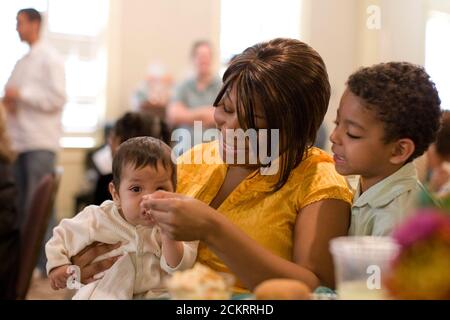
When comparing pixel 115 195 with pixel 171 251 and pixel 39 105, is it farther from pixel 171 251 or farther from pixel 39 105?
pixel 39 105

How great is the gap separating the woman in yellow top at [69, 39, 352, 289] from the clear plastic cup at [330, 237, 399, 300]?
0.53ft

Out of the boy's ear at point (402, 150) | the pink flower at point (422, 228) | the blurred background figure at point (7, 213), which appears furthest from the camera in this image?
the blurred background figure at point (7, 213)

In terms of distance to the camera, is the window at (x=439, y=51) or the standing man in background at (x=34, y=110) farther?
the standing man in background at (x=34, y=110)

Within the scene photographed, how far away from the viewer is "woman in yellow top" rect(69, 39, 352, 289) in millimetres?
858

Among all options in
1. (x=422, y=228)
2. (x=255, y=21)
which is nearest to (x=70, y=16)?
(x=255, y=21)

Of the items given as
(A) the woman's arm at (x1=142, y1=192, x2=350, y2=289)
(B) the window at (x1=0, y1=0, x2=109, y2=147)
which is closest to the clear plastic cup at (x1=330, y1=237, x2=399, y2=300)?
(A) the woman's arm at (x1=142, y1=192, x2=350, y2=289)

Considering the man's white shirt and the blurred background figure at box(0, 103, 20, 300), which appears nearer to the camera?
the man's white shirt

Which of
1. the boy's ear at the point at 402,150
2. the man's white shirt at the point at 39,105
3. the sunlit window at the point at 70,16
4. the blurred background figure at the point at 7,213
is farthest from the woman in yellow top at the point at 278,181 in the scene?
the blurred background figure at the point at 7,213

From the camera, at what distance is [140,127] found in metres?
1.05

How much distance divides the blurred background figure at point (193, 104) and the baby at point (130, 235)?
11 cm

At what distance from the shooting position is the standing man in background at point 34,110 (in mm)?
1151
